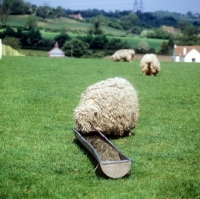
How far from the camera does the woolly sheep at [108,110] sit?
35.4ft

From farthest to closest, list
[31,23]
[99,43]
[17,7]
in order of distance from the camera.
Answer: [17,7]
[31,23]
[99,43]

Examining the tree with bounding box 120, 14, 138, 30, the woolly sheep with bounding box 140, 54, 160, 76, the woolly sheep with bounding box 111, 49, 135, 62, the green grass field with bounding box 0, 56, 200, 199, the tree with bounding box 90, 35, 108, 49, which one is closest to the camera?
the green grass field with bounding box 0, 56, 200, 199

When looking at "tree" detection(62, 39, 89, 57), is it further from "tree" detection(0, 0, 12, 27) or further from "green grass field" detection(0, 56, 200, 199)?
"green grass field" detection(0, 56, 200, 199)

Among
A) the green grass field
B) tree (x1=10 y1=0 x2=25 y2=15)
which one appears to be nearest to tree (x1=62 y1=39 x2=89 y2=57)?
tree (x1=10 y1=0 x2=25 y2=15)

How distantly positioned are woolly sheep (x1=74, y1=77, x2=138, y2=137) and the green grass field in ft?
1.11

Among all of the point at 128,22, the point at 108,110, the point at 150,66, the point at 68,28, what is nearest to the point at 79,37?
the point at 68,28

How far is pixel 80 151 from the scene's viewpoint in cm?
1008

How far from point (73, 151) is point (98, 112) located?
1195 mm

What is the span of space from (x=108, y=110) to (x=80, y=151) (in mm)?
1417

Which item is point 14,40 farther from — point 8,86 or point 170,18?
point 170,18

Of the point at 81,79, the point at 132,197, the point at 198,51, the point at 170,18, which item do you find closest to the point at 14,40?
the point at 198,51

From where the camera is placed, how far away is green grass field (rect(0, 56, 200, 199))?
26.1 ft

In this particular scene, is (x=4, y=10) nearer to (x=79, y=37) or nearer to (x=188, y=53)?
(x=79, y=37)

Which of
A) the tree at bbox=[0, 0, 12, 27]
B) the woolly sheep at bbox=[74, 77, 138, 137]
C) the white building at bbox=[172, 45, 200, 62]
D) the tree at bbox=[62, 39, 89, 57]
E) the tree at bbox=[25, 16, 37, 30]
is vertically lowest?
the white building at bbox=[172, 45, 200, 62]
